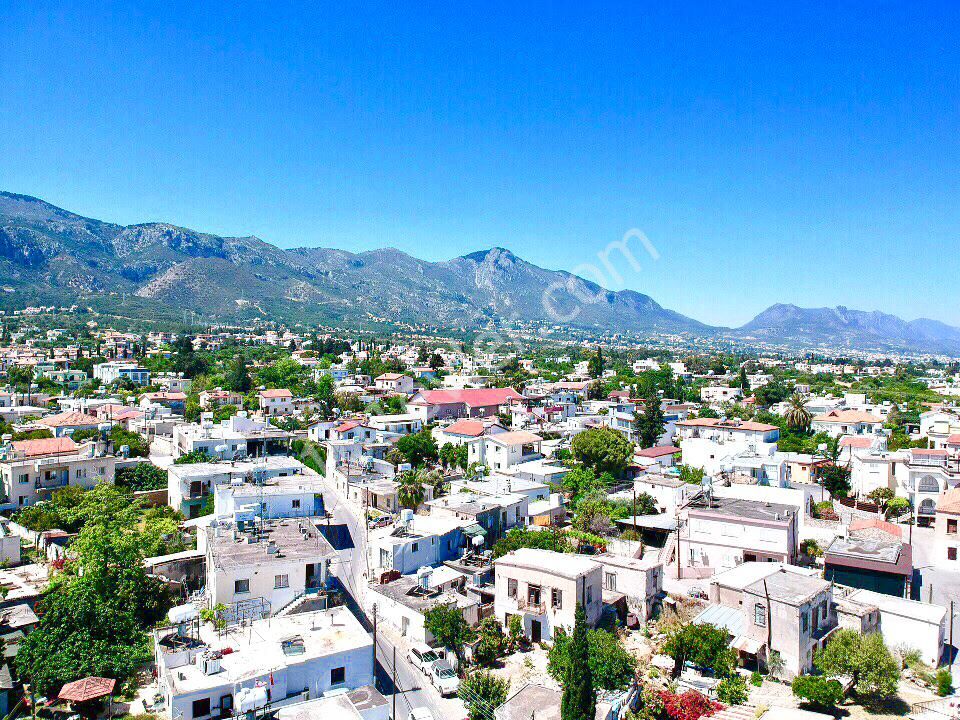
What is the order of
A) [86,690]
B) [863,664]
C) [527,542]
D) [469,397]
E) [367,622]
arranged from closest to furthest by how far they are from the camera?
[86,690]
[863,664]
[367,622]
[527,542]
[469,397]

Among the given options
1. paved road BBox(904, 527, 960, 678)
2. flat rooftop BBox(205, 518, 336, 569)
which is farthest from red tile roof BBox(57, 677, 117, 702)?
paved road BBox(904, 527, 960, 678)

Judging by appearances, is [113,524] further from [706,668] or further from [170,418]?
[170,418]

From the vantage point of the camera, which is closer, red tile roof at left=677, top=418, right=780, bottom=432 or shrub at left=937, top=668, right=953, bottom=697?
shrub at left=937, top=668, right=953, bottom=697

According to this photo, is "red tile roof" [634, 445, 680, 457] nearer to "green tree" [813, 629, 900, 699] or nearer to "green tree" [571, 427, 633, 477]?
"green tree" [571, 427, 633, 477]

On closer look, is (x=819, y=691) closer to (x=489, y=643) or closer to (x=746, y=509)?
(x=489, y=643)

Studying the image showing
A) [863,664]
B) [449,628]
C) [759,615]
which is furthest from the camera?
[759,615]

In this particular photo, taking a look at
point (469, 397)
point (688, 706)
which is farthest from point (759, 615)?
point (469, 397)

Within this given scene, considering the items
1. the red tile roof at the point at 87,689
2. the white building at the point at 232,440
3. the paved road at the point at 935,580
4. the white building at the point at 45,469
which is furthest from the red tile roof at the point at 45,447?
the paved road at the point at 935,580
